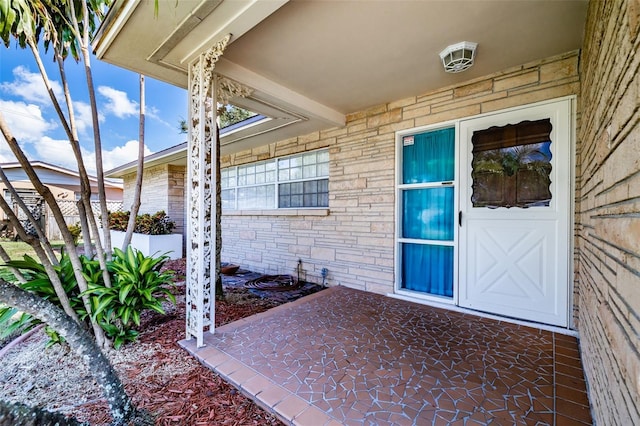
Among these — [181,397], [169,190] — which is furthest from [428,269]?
[169,190]

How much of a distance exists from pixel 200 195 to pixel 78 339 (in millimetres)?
1387

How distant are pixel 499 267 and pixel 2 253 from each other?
4507mm

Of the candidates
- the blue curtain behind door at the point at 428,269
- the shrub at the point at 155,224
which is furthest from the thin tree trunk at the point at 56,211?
the shrub at the point at 155,224

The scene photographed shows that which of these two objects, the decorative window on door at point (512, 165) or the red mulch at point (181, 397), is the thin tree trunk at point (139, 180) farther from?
the decorative window on door at point (512, 165)

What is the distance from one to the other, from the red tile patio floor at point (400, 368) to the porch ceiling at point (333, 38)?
2.68 meters

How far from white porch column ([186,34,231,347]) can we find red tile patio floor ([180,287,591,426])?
385 millimetres

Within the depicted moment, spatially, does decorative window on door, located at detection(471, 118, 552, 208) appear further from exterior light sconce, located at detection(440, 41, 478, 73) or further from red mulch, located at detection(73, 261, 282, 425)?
red mulch, located at detection(73, 261, 282, 425)

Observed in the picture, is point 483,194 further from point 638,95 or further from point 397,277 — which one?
point 638,95

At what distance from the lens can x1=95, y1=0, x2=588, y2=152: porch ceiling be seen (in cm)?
209

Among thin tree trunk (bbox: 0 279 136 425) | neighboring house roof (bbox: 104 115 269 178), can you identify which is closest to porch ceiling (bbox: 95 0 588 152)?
neighboring house roof (bbox: 104 115 269 178)

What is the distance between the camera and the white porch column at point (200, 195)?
2.52 metres

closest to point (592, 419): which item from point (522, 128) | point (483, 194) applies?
point (483, 194)

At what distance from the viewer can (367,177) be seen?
4203 millimetres

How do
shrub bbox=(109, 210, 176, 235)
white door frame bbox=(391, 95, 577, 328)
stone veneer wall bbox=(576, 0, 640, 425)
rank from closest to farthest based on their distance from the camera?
stone veneer wall bbox=(576, 0, 640, 425) → white door frame bbox=(391, 95, 577, 328) → shrub bbox=(109, 210, 176, 235)
